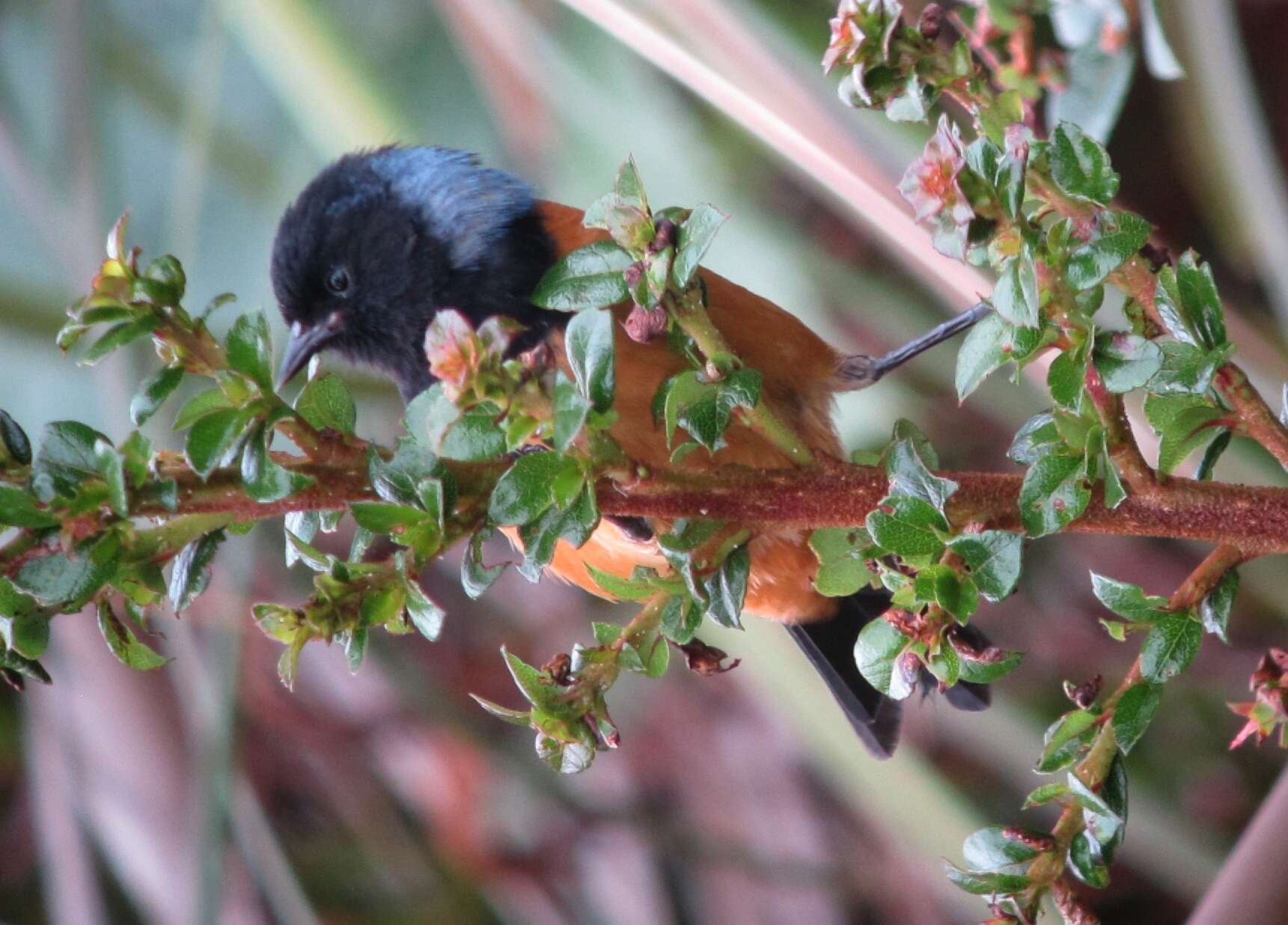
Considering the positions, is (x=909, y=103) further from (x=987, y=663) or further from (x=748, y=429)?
(x=748, y=429)

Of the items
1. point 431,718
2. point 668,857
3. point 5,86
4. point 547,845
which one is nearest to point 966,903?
point 668,857

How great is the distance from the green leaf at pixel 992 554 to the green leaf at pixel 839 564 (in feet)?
0.22

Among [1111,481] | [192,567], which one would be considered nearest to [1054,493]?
[1111,481]

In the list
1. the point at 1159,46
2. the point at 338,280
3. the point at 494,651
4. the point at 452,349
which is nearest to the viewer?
the point at 452,349

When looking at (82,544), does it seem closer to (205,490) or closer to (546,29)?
(205,490)

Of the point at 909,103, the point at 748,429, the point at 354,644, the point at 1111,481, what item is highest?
the point at 909,103

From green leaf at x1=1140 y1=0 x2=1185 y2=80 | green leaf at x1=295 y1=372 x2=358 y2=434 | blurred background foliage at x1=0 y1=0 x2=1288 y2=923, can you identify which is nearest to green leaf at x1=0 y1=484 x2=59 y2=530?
green leaf at x1=295 y1=372 x2=358 y2=434

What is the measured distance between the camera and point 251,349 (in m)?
0.52

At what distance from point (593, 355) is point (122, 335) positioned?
0.18 metres

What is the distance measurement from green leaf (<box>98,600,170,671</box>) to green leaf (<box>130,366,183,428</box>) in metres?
0.07

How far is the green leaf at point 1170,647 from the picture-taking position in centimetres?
53

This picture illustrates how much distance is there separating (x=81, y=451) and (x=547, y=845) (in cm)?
150

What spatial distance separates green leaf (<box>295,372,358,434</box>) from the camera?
0.55 m

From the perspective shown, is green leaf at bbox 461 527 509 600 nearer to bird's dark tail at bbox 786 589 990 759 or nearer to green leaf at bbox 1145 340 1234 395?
green leaf at bbox 1145 340 1234 395
